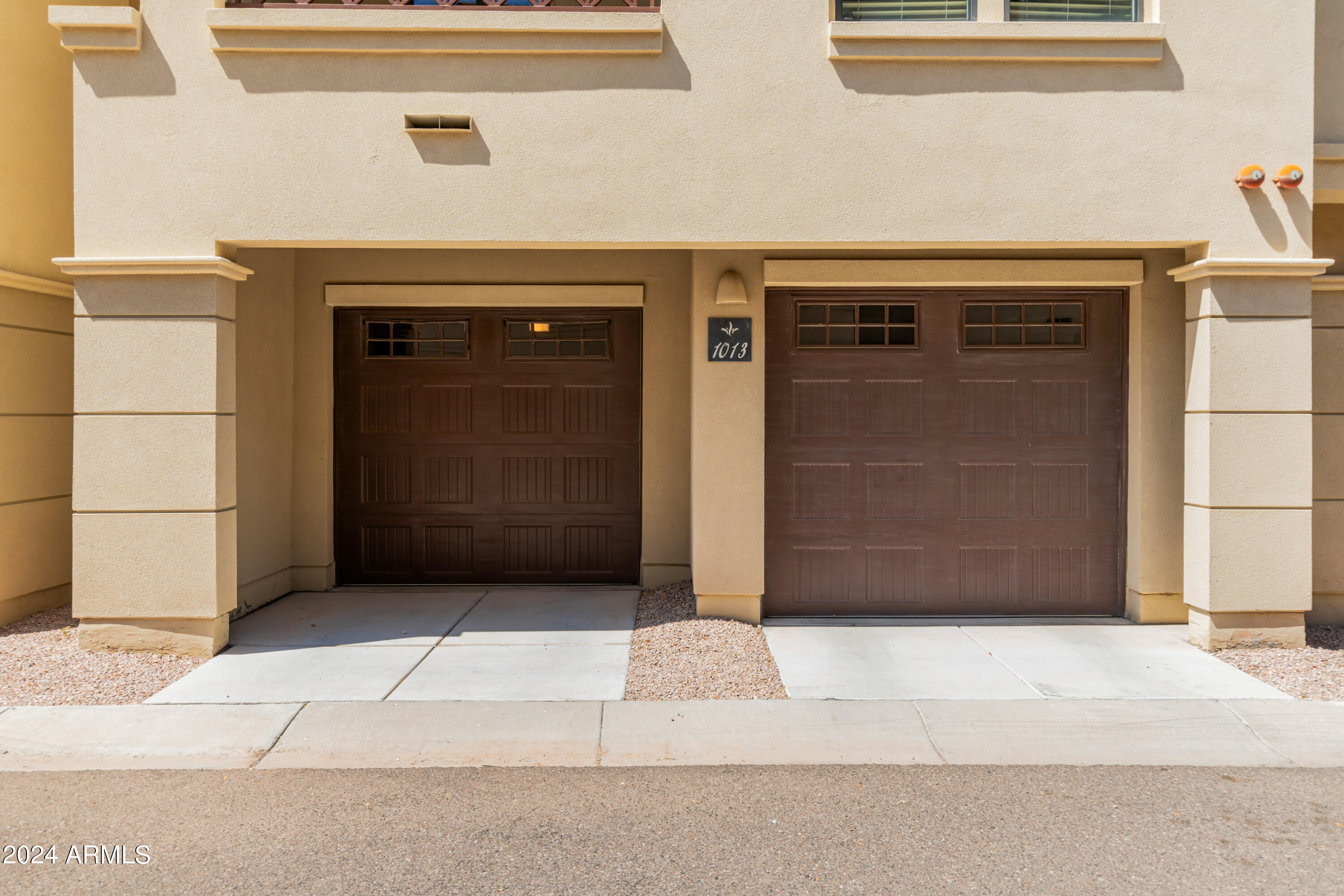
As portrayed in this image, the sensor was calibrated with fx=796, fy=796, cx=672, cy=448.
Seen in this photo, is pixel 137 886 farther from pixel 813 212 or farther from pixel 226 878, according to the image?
pixel 813 212

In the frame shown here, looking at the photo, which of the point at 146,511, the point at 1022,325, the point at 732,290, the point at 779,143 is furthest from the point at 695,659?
the point at 146,511

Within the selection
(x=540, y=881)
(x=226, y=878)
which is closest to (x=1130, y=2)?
(x=540, y=881)

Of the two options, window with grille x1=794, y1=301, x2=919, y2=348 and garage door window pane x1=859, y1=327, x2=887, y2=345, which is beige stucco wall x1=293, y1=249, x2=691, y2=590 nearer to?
window with grille x1=794, y1=301, x2=919, y2=348

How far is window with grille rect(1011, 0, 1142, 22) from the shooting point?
615 cm

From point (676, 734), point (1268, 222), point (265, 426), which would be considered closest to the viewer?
point (676, 734)

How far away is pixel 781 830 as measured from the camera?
368cm

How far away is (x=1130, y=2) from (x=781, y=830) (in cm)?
650

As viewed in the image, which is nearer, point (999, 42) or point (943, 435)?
point (999, 42)

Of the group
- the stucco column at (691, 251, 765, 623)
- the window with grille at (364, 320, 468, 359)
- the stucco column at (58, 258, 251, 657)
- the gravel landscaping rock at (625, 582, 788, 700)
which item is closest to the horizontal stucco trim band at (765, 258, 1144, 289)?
the stucco column at (691, 251, 765, 623)

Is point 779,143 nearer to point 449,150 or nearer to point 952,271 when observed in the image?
point 952,271

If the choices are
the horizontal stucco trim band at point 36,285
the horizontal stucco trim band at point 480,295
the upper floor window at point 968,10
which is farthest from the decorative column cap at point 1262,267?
the horizontal stucco trim band at point 36,285

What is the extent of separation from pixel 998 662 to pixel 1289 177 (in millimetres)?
4116

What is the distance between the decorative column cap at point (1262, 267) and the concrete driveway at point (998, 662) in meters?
2.87

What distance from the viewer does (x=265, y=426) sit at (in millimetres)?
7414
